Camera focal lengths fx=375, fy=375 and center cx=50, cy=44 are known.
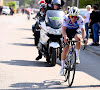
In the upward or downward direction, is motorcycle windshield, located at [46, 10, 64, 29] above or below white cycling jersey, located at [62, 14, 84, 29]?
below

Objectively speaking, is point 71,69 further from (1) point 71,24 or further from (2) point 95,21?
(2) point 95,21

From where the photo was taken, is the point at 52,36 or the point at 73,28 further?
the point at 52,36

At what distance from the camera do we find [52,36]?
396 inches

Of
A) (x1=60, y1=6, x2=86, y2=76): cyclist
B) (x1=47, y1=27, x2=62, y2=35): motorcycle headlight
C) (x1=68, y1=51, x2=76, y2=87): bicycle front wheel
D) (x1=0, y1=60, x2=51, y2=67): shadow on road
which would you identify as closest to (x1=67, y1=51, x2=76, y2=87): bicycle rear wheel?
(x1=68, y1=51, x2=76, y2=87): bicycle front wheel

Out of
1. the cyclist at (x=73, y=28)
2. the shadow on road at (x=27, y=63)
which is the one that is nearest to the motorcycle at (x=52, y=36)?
the shadow on road at (x=27, y=63)

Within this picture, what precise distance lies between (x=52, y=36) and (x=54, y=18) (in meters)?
0.58

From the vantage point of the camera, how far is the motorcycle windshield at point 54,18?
1020 centimetres

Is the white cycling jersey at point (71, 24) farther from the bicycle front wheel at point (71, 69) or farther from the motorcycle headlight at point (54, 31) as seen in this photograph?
the motorcycle headlight at point (54, 31)

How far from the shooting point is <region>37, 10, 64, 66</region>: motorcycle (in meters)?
9.88

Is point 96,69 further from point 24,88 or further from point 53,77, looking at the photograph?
point 24,88

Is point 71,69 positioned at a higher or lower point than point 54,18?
lower

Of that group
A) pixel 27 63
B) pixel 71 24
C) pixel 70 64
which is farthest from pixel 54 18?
pixel 70 64

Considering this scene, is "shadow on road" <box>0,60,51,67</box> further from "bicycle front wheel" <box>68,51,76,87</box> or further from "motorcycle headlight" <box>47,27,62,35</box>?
"bicycle front wheel" <box>68,51,76,87</box>

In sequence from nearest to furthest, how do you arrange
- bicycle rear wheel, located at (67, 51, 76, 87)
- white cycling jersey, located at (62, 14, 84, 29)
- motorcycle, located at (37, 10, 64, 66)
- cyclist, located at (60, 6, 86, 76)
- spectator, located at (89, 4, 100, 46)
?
bicycle rear wheel, located at (67, 51, 76, 87), cyclist, located at (60, 6, 86, 76), white cycling jersey, located at (62, 14, 84, 29), motorcycle, located at (37, 10, 64, 66), spectator, located at (89, 4, 100, 46)
